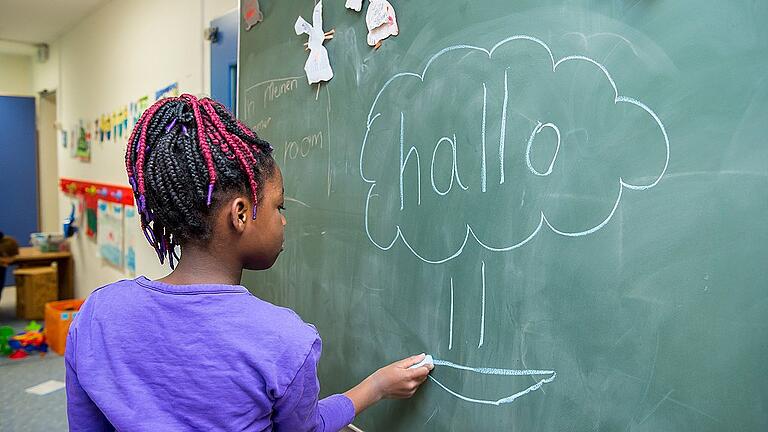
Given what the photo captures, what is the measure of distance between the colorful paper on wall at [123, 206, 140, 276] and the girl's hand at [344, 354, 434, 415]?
2699 mm

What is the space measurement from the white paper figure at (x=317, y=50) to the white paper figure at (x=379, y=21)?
0.53ft

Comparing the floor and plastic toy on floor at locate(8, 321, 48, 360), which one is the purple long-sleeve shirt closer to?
the floor

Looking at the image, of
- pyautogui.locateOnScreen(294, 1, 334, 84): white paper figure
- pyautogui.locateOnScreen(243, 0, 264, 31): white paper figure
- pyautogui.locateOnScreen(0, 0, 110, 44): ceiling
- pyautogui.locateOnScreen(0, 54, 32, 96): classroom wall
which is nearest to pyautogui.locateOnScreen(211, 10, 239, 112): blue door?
pyautogui.locateOnScreen(243, 0, 264, 31): white paper figure

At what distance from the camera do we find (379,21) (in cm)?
133

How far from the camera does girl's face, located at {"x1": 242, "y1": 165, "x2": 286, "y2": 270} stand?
3.01 feet

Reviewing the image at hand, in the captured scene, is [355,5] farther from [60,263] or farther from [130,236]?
[60,263]

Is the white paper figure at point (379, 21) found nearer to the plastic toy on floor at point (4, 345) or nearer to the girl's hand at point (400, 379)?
the girl's hand at point (400, 379)

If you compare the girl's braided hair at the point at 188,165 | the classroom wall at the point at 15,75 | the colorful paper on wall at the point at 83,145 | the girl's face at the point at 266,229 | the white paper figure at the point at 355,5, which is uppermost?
the classroom wall at the point at 15,75

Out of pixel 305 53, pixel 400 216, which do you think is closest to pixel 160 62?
pixel 305 53

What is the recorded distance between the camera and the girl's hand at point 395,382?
1.20 m

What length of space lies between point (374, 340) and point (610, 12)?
875 millimetres

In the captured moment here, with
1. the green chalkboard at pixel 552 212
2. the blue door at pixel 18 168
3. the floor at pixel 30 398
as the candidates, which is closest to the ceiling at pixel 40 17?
the blue door at pixel 18 168

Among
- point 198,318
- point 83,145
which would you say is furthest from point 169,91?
point 198,318

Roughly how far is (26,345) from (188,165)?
12.3 feet
